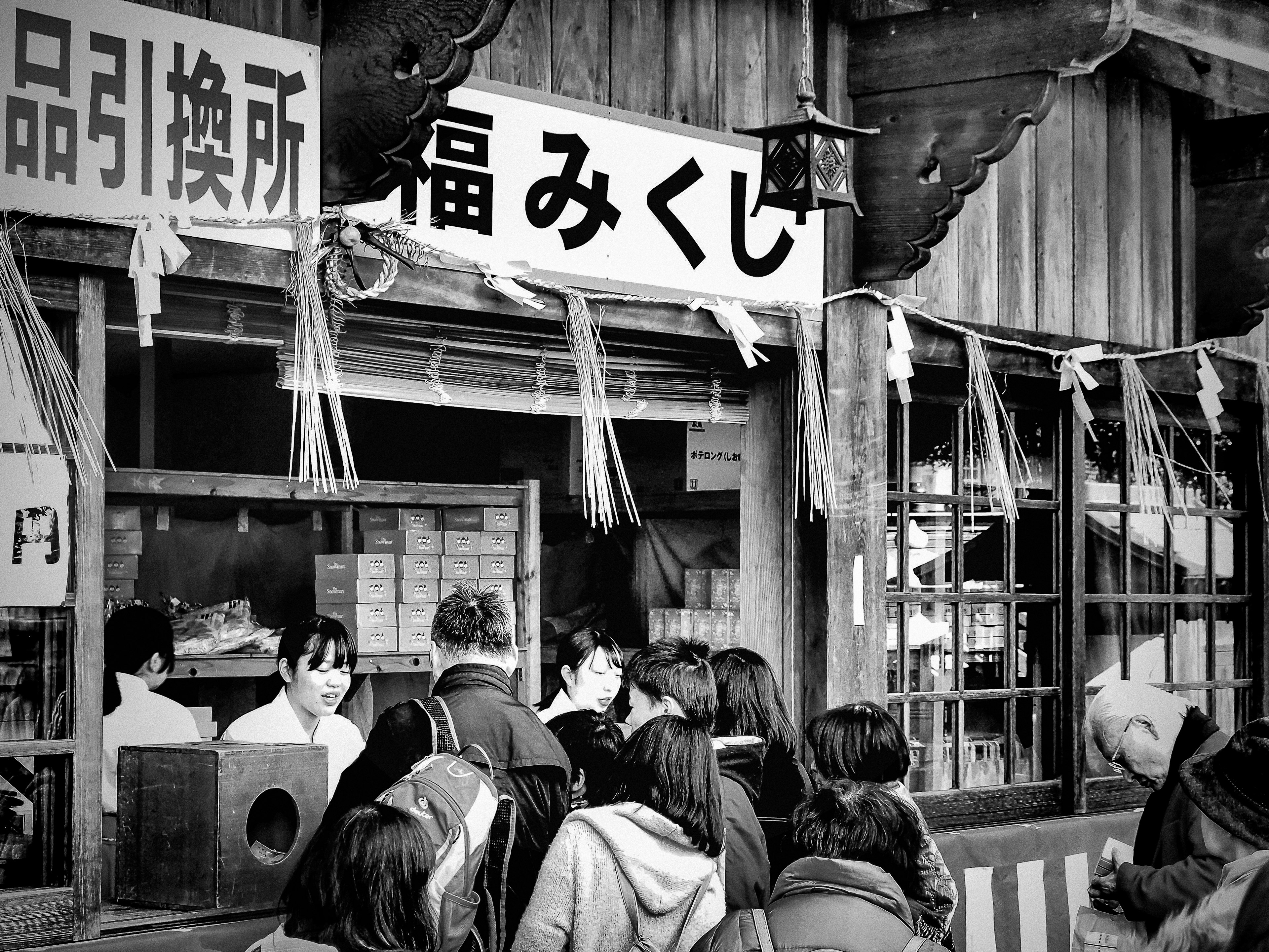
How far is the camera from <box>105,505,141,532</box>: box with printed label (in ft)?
19.1

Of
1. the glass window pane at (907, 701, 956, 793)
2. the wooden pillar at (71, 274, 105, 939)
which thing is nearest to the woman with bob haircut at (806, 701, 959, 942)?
the glass window pane at (907, 701, 956, 793)

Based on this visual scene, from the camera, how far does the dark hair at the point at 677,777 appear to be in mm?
3383

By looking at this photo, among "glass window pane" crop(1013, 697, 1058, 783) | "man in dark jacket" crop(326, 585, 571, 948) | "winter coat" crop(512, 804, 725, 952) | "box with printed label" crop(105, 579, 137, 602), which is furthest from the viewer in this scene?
"glass window pane" crop(1013, 697, 1058, 783)

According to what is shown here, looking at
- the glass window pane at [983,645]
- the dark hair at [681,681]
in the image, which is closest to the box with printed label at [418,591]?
the dark hair at [681,681]

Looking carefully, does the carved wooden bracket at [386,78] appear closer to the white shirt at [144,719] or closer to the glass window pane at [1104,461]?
the white shirt at [144,719]

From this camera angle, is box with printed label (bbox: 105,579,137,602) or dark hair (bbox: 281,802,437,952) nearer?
dark hair (bbox: 281,802,437,952)

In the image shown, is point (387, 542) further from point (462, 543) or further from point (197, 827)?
point (197, 827)

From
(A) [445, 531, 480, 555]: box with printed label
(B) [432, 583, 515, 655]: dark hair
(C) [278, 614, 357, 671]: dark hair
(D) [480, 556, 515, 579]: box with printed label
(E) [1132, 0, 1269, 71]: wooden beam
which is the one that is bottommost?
(C) [278, 614, 357, 671]: dark hair

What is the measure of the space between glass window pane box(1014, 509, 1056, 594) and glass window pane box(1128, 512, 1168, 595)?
62cm

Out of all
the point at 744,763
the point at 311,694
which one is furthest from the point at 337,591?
the point at 744,763

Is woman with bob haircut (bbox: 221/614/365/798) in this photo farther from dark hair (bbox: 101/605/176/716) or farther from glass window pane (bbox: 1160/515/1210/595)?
glass window pane (bbox: 1160/515/1210/595)

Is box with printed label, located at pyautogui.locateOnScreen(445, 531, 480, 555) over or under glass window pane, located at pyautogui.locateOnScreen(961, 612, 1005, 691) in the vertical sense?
over

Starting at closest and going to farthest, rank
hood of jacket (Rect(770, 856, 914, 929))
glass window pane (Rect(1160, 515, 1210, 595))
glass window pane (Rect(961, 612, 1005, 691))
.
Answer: hood of jacket (Rect(770, 856, 914, 929))
glass window pane (Rect(961, 612, 1005, 691))
glass window pane (Rect(1160, 515, 1210, 595))

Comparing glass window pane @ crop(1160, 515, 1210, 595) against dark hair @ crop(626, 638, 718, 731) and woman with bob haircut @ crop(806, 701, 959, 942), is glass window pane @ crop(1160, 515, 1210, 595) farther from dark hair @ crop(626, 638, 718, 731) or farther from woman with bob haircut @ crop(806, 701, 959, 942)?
dark hair @ crop(626, 638, 718, 731)
